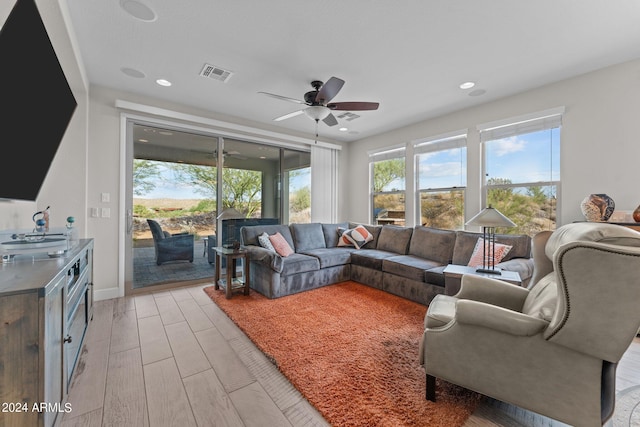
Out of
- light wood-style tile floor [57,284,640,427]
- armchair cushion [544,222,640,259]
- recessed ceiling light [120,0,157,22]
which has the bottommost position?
light wood-style tile floor [57,284,640,427]

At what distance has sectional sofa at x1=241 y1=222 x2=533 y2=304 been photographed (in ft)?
10.2

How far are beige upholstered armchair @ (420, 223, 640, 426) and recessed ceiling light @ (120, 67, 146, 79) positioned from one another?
12.3 feet

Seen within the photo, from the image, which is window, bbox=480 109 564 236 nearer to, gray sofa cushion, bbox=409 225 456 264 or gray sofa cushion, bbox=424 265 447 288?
gray sofa cushion, bbox=409 225 456 264

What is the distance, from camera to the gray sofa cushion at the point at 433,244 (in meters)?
3.58

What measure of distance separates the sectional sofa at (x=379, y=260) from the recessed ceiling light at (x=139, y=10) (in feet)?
8.27

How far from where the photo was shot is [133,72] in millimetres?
2904

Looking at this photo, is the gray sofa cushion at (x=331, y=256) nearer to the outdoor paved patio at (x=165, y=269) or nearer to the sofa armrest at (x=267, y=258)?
the sofa armrest at (x=267, y=258)

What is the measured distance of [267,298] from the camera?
3.30 m

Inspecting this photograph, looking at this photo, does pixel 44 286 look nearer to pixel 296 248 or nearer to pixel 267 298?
pixel 267 298

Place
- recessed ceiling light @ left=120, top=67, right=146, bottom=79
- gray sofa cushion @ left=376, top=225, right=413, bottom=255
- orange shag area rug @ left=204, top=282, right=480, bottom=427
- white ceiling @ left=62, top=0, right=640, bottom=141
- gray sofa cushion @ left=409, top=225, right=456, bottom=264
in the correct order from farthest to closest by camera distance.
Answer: gray sofa cushion @ left=376, top=225, right=413, bottom=255 → gray sofa cushion @ left=409, top=225, right=456, bottom=264 → recessed ceiling light @ left=120, top=67, right=146, bottom=79 → white ceiling @ left=62, top=0, right=640, bottom=141 → orange shag area rug @ left=204, top=282, right=480, bottom=427

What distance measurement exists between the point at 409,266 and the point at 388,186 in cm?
225

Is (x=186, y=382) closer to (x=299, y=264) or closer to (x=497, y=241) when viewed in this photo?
(x=299, y=264)

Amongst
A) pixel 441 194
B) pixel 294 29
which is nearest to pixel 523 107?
pixel 441 194

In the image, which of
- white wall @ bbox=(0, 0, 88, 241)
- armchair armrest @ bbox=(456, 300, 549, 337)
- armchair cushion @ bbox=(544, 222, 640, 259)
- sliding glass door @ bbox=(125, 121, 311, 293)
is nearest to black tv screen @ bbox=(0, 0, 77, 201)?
white wall @ bbox=(0, 0, 88, 241)
